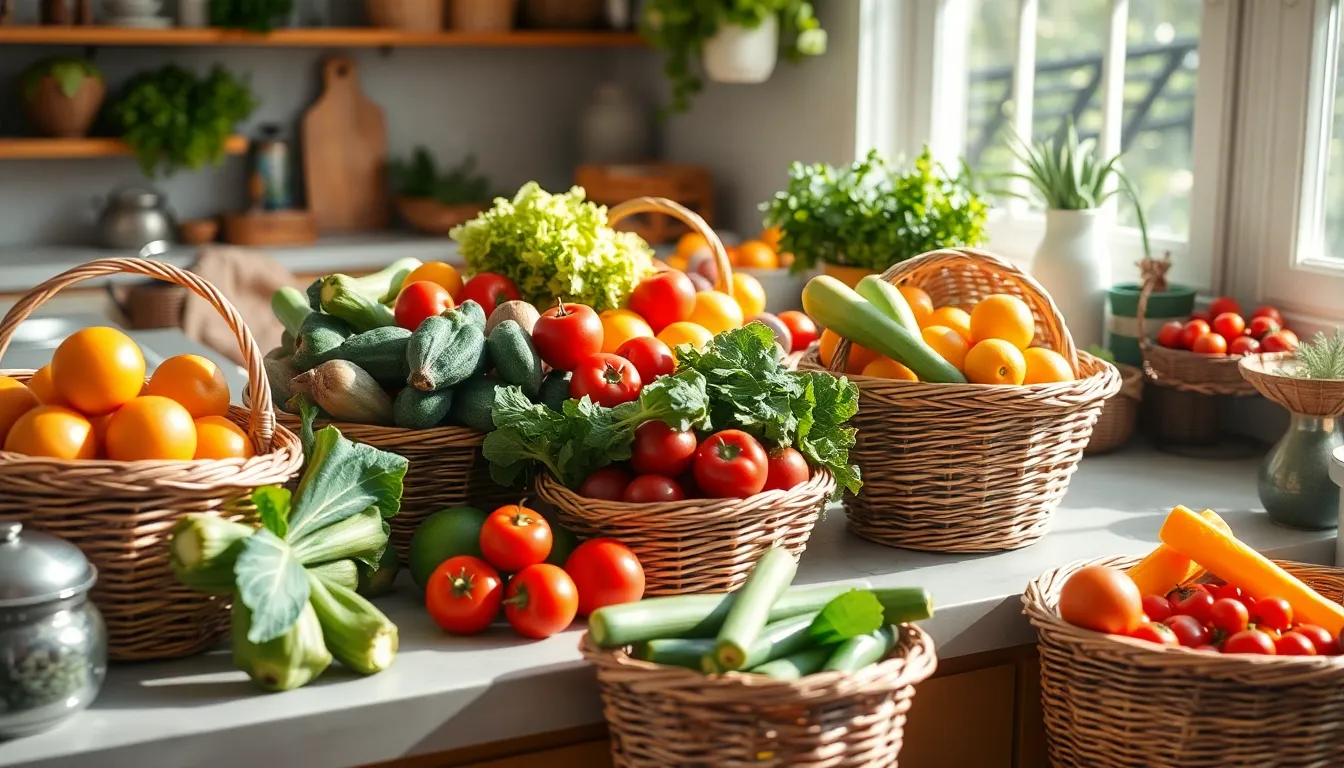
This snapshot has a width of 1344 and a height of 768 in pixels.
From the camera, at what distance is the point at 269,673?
1207mm

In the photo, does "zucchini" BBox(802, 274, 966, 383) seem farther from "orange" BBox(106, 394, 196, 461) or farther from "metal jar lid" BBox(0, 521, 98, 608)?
"metal jar lid" BBox(0, 521, 98, 608)

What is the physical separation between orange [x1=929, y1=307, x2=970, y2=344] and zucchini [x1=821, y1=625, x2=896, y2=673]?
526 mm

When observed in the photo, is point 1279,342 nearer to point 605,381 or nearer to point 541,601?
point 605,381

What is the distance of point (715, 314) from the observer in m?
1.75

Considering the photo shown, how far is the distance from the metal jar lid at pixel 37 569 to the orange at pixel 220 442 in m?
0.18

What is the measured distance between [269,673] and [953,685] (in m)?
0.72

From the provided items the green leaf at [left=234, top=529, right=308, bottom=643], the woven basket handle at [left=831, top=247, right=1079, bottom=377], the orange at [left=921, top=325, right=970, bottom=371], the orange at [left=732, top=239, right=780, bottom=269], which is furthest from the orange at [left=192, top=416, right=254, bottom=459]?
the orange at [left=732, top=239, right=780, bottom=269]

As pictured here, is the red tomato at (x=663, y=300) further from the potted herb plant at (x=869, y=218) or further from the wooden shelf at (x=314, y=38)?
the wooden shelf at (x=314, y=38)

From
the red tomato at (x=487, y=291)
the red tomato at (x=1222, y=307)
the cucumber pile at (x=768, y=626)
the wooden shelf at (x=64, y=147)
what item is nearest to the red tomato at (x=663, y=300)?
the red tomato at (x=487, y=291)

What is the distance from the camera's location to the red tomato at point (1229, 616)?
4.42 ft

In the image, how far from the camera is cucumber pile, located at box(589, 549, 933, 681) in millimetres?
1188

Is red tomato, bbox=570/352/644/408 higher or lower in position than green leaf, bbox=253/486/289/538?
higher

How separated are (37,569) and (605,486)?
1.72 ft

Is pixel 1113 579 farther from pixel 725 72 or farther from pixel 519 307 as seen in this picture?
pixel 725 72
